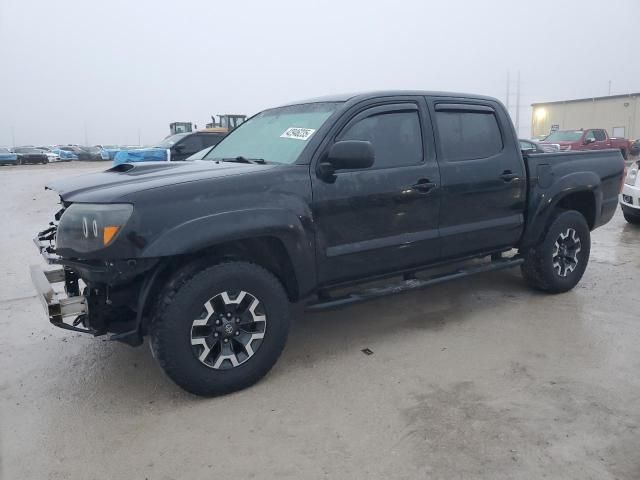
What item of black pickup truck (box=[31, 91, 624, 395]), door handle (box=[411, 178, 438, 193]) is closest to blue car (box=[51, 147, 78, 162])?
black pickup truck (box=[31, 91, 624, 395])

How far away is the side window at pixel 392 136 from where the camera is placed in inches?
136

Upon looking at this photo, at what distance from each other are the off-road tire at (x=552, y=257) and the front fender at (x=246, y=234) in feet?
7.78

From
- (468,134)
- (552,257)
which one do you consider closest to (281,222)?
(468,134)

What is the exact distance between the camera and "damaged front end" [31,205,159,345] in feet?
8.66

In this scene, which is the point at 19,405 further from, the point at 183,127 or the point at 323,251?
the point at 183,127

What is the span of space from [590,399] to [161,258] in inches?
99.3

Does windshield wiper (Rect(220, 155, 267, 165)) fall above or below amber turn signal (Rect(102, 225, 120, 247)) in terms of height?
above

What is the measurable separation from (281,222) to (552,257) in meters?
2.81

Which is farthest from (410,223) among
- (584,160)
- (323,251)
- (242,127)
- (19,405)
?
(19,405)

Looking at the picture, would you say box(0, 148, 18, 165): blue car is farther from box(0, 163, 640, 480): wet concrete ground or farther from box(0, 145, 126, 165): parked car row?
box(0, 163, 640, 480): wet concrete ground

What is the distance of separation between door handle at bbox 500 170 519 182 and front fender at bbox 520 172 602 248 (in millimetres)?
266

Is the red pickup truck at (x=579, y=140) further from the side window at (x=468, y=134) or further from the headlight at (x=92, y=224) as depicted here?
the headlight at (x=92, y=224)

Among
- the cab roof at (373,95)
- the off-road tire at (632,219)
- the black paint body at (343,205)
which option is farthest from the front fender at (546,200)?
the off-road tire at (632,219)

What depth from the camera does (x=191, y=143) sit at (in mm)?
15281
